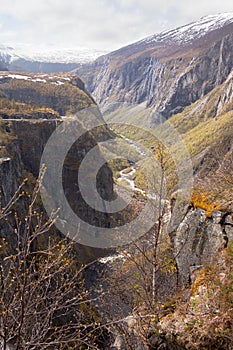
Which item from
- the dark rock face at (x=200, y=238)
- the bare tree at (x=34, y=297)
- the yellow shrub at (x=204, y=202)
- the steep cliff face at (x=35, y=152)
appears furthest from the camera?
the steep cliff face at (x=35, y=152)

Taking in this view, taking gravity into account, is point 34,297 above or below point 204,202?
above

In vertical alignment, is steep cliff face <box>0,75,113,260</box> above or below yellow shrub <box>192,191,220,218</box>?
below

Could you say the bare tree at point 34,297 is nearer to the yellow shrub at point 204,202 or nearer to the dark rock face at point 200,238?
the dark rock face at point 200,238

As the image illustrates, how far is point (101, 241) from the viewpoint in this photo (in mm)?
58219

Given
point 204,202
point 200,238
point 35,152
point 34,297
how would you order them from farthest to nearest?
point 35,152 → point 204,202 → point 200,238 → point 34,297

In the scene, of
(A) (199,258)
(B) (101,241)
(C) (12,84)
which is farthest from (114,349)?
(C) (12,84)

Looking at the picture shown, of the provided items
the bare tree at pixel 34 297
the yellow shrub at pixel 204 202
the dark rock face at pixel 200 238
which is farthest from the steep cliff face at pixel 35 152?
the bare tree at pixel 34 297

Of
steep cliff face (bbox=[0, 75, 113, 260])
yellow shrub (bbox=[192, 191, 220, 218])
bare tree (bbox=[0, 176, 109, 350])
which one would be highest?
bare tree (bbox=[0, 176, 109, 350])

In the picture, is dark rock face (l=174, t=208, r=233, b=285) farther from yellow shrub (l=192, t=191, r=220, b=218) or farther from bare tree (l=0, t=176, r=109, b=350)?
bare tree (l=0, t=176, r=109, b=350)

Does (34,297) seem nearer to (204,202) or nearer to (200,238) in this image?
(200,238)

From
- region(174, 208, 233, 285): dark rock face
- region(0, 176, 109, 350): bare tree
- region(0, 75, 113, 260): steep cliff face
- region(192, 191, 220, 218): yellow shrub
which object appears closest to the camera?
region(0, 176, 109, 350): bare tree

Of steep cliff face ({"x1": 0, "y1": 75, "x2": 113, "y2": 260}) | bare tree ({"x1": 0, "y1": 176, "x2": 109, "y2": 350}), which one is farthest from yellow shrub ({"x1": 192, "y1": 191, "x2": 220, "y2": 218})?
steep cliff face ({"x1": 0, "y1": 75, "x2": 113, "y2": 260})

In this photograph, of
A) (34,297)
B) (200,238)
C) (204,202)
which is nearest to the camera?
(34,297)

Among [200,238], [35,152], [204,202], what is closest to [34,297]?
[200,238]
